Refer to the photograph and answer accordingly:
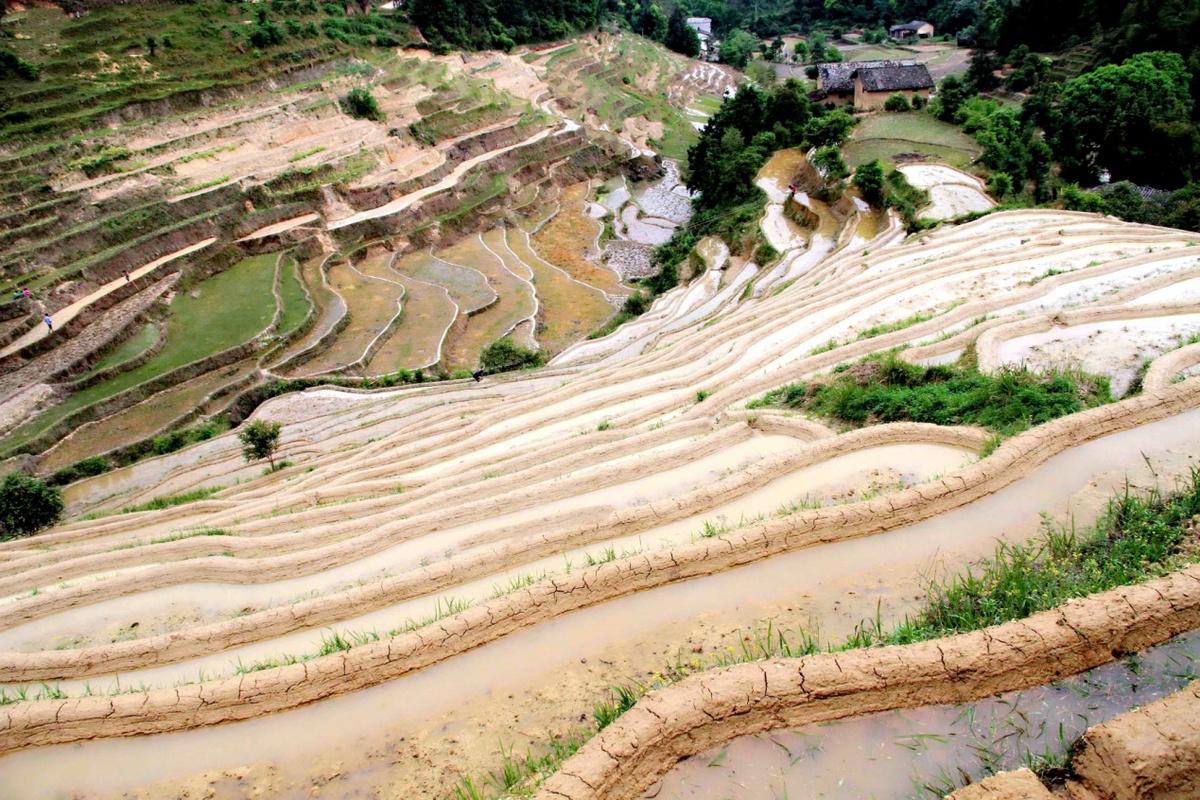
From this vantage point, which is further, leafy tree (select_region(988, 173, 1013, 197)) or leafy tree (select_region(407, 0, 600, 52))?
leafy tree (select_region(407, 0, 600, 52))

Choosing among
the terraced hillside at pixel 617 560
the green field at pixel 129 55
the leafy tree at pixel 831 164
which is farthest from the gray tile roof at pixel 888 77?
the green field at pixel 129 55

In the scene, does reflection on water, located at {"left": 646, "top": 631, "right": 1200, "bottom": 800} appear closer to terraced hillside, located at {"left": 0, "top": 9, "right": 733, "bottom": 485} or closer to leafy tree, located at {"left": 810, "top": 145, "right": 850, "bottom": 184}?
terraced hillside, located at {"left": 0, "top": 9, "right": 733, "bottom": 485}

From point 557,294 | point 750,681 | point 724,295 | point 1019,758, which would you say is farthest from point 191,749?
point 557,294

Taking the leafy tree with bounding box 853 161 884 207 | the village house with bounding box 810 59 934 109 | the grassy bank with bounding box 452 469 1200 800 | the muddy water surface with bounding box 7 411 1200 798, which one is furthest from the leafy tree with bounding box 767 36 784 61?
the grassy bank with bounding box 452 469 1200 800

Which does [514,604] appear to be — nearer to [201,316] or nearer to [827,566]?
[827,566]

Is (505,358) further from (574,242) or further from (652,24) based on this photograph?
(652,24)

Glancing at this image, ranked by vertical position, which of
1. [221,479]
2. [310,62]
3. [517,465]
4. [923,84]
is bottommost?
[221,479]
